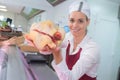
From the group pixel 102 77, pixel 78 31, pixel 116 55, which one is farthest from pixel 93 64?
pixel 116 55

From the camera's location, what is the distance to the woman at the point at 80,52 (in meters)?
0.94

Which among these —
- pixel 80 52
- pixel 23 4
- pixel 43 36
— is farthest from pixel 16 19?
pixel 43 36

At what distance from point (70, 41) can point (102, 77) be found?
126 inches

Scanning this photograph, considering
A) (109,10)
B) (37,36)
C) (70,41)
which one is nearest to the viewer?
(37,36)

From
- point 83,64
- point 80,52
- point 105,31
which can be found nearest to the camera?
point 83,64

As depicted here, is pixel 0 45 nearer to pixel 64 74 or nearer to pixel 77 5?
pixel 64 74

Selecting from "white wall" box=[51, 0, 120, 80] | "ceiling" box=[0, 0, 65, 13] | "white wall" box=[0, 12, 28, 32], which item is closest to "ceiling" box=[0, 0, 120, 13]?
"ceiling" box=[0, 0, 65, 13]

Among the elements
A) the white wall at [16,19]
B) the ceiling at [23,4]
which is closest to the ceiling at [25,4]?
the ceiling at [23,4]

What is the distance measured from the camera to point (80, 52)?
1.12 metres

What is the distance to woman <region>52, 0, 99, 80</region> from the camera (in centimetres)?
94

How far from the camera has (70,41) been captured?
1.25m

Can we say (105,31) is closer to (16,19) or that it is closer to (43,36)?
(16,19)

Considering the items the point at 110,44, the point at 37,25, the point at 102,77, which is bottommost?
Answer: the point at 102,77

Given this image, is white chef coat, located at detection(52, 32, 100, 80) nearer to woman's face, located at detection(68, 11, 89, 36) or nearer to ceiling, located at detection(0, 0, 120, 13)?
woman's face, located at detection(68, 11, 89, 36)
